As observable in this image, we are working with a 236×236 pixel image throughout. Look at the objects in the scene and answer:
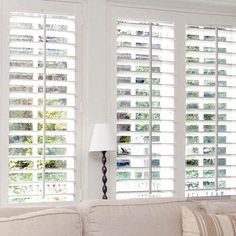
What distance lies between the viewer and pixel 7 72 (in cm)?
370

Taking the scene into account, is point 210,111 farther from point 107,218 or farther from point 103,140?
point 107,218

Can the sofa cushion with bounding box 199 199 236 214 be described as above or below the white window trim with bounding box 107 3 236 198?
below

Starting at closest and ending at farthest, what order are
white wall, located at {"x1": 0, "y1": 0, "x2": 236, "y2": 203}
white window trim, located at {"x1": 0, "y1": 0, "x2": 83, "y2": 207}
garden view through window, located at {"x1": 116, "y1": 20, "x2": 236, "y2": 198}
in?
white window trim, located at {"x1": 0, "y1": 0, "x2": 83, "y2": 207} → white wall, located at {"x1": 0, "y1": 0, "x2": 236, "y2": 203} → garden view through window, located at {"x1": 116, "y1": 20, "x2": 236, "y2": 198}

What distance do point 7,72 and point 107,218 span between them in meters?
1.56

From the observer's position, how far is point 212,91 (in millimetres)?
4293

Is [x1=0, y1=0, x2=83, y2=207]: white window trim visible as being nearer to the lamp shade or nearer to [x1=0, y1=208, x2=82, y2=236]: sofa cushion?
the lamp shade

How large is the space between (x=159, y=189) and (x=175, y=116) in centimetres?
63

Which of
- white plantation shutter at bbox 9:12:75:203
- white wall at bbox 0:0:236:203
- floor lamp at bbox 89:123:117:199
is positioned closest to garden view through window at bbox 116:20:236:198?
white wall at bbox 0:0:236:203

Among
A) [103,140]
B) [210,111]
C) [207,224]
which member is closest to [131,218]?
[207,224]

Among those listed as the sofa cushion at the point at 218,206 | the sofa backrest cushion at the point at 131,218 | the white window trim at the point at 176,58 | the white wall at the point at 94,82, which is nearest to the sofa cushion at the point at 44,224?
the sofa backrest cushion at the point at 131,218

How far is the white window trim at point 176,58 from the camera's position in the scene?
4.01m

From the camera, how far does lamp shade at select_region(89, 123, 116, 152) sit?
3.72m

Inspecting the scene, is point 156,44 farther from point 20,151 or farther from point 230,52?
point 20,151

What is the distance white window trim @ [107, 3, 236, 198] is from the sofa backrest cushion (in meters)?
1.13
